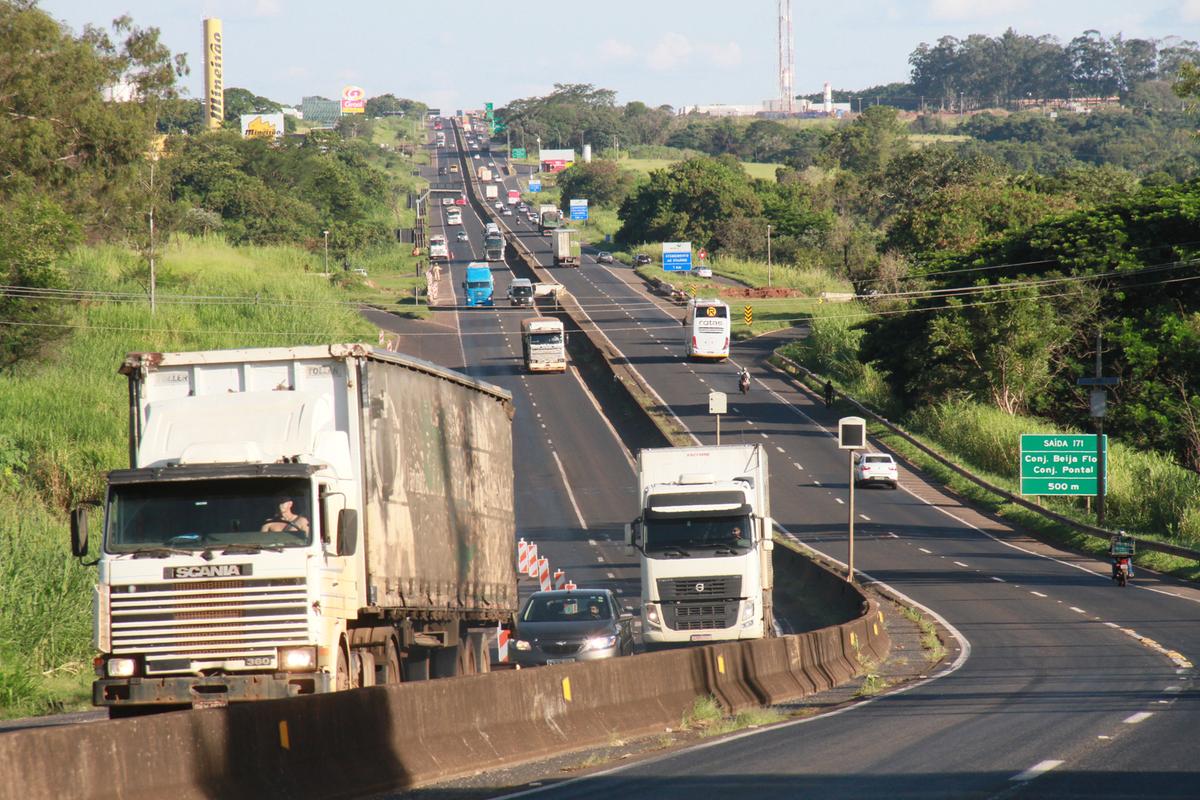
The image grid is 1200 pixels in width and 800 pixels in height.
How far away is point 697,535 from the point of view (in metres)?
28.8

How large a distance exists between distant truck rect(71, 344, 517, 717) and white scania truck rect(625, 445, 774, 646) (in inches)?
415

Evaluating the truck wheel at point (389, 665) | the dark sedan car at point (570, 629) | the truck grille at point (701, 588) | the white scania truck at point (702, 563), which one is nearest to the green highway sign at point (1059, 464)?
the white scania truck at point (702, 563)

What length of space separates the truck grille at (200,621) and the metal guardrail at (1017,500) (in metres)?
33.0

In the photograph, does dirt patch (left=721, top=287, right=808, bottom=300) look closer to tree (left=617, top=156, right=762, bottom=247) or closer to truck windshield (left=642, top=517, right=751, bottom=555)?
tree (left=617, top=156, right=762, bottom=247)

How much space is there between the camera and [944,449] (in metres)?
67.9

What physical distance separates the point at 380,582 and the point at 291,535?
5.70 feet

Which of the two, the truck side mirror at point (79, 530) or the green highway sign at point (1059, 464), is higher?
the truck side mirror at point (79, 530)

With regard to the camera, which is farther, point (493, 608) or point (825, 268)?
point (825, 268)

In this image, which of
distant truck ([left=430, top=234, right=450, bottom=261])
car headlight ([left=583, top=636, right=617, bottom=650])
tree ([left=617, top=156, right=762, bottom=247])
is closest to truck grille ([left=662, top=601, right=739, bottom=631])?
car headlight ([left=583, top=636, right=617, bottom=650])

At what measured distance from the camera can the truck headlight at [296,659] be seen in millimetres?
14023

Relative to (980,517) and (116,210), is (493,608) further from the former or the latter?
(116,210)

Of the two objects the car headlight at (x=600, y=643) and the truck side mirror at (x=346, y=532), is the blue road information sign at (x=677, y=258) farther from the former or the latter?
the truck side mirror at (x=346, y=532)

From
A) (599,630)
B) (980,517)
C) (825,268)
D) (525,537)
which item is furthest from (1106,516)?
(825,268)

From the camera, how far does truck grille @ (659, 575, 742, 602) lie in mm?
28531
